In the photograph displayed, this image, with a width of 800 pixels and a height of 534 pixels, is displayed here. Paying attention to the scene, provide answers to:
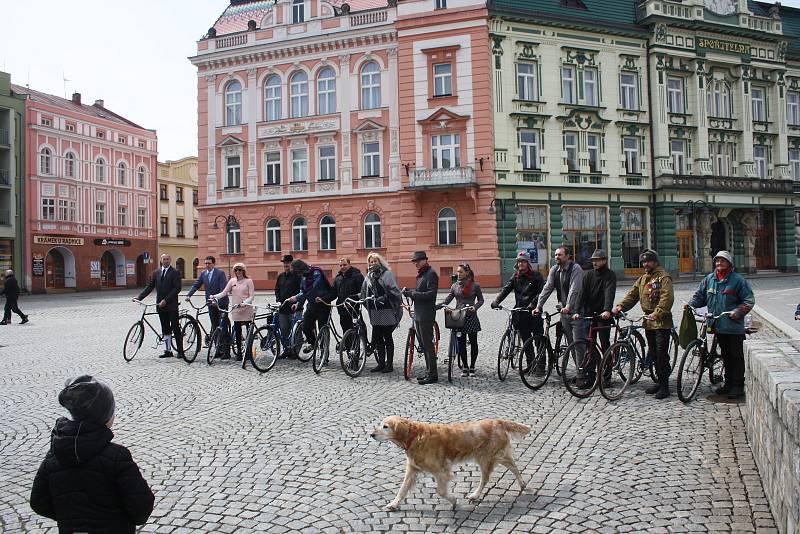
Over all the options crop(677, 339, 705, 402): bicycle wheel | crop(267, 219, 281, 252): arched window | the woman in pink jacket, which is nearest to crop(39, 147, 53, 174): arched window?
Answer: crop(267, 219, 281, 252): arched window

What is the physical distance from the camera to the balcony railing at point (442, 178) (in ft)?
101

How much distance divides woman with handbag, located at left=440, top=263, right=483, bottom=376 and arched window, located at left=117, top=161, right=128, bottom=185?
48.8 metres

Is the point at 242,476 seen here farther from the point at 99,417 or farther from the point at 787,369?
the point at 787,369

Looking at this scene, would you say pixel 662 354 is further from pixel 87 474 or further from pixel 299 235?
pixel 299 235

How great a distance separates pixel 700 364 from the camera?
7836mm

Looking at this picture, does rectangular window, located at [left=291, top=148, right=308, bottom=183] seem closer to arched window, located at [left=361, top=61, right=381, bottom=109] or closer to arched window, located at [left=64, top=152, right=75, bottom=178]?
arched window, located at [left=361, top=61, right=381, bottom=109]

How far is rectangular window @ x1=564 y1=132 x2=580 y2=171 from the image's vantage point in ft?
110

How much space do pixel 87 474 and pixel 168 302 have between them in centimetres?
934

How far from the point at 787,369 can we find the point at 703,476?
1.18 metres

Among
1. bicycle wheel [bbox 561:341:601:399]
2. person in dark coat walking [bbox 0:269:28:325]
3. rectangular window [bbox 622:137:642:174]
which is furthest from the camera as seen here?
rectangular window [bbox 622:137:642:174]

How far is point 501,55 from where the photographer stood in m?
32.2

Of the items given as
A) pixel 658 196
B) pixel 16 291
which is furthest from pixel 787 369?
pixel 658 196

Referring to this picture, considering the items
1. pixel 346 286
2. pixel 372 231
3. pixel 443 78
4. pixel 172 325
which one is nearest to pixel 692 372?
pixel 346 286

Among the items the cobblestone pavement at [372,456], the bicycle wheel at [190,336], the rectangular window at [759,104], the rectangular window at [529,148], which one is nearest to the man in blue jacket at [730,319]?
the cobblestone pavement at [372,456]
